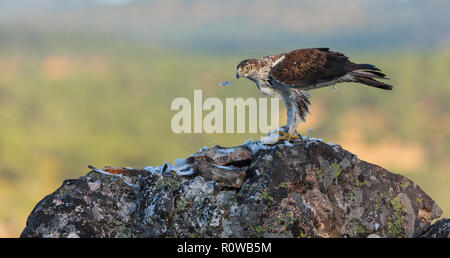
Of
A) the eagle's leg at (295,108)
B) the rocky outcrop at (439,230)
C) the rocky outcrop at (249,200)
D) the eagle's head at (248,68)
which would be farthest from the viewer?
the eagle's head at (248,68)

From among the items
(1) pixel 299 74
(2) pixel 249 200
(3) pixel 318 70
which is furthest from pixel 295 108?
(2) pixel 249 200

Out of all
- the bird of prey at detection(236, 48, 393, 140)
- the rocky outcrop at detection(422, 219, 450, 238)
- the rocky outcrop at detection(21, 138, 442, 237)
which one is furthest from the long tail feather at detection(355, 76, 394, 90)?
the rocky outcrop at detection(422, 219, 450, 238)

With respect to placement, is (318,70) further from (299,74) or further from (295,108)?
(295,108)

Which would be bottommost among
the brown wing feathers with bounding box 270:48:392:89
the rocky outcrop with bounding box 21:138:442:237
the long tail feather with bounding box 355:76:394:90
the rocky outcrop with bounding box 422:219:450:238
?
the rocky outcrop with bounding box 422:219:450:238

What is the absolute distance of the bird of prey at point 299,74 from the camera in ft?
27.1

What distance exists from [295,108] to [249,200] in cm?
228

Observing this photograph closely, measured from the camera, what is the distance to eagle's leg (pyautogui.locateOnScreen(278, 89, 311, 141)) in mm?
8188

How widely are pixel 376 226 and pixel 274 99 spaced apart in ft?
9.84

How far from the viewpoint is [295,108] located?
8.39 metres

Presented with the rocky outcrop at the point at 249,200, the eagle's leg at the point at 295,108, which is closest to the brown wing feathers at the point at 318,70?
the eagle's leg at the point at 295,108

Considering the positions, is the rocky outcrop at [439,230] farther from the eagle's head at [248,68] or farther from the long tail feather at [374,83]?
the eagle's head at [248,68]

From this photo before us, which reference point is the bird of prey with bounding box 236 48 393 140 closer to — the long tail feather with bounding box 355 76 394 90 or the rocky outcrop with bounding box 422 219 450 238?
the long tail feather with bounding box 355 76 394 90

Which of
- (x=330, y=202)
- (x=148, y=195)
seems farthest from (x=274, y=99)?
(x=148, y=195)

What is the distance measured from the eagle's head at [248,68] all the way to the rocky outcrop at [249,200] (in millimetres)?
1693
